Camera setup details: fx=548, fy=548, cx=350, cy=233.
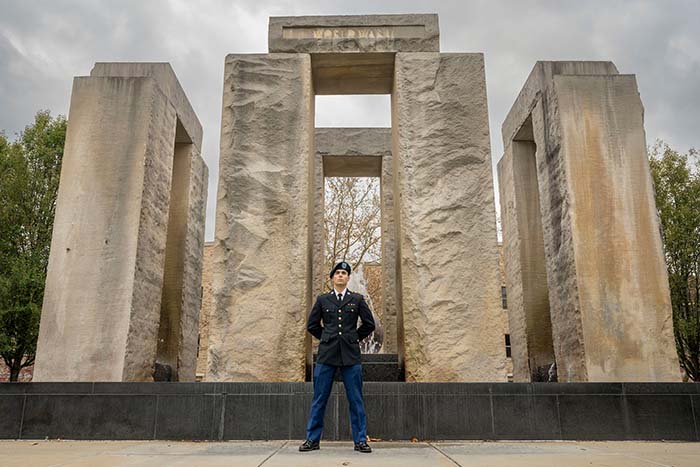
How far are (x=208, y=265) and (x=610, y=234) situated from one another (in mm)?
16205

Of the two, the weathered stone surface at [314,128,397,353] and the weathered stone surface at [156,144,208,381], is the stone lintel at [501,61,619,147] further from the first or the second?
the weathered stone surface at [156,144,208,381]

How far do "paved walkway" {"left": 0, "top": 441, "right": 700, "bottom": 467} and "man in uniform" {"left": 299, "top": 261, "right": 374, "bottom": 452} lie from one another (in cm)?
18

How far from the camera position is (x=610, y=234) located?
6578mm

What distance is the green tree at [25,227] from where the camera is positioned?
1221cm

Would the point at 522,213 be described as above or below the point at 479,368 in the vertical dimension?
above

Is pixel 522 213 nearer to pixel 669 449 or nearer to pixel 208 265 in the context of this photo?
pixel 669 449

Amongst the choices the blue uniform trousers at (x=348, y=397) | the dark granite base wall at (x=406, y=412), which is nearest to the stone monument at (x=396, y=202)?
the dark granite base wall at (x=406, y=412)

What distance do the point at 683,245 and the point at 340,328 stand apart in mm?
11031

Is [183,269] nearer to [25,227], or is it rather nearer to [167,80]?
[167,80]

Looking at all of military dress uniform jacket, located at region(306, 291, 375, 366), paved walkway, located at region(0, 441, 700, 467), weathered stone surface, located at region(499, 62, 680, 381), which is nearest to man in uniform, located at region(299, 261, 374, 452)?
military dress uniform jacket, located at region(306, 291, 375, 366)

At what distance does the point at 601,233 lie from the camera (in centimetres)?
659

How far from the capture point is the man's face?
15.9ft

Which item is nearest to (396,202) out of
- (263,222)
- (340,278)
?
(263,222)

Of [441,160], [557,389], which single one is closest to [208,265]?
[441,160]
